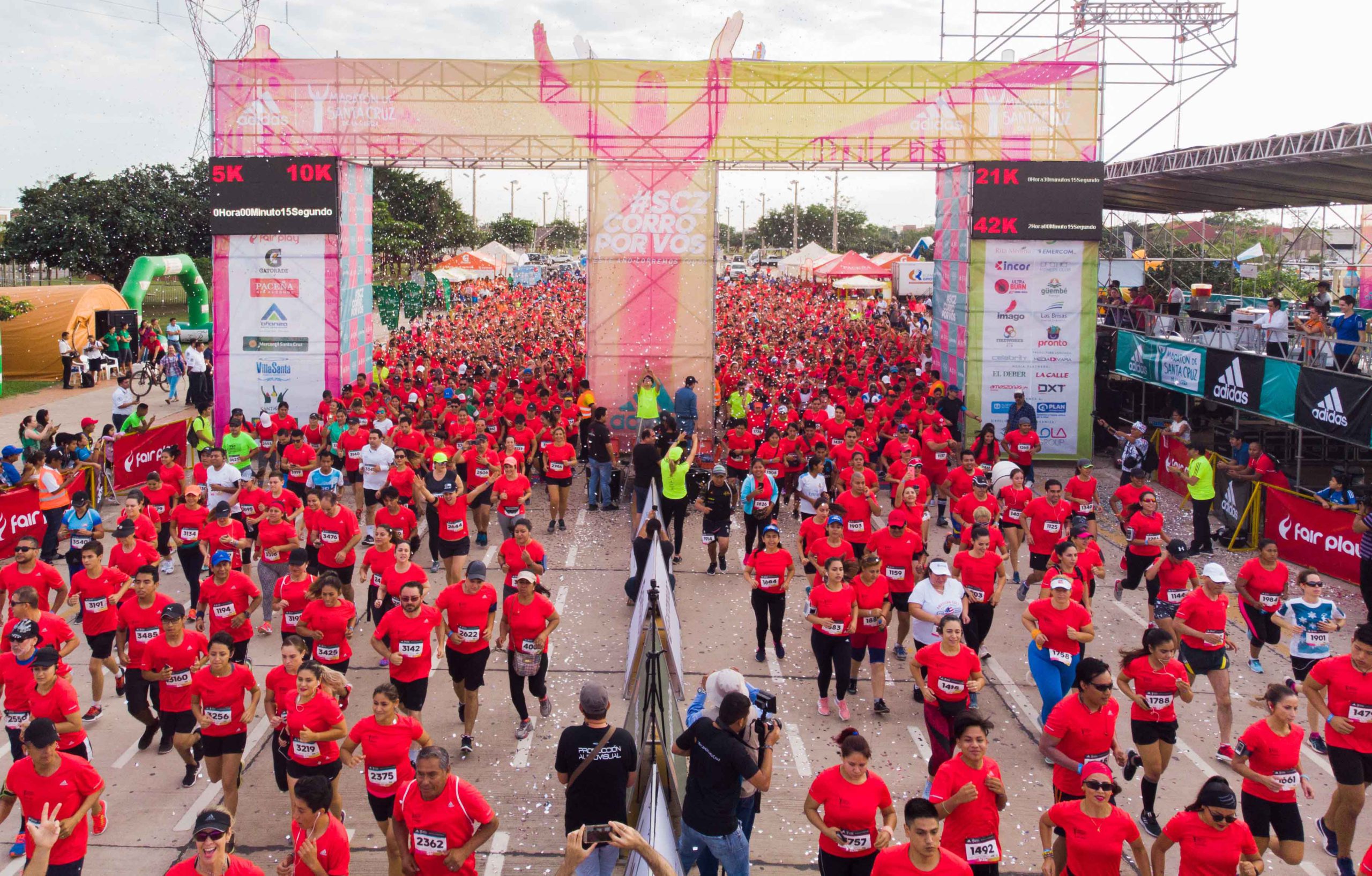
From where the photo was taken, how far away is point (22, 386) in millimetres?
28250

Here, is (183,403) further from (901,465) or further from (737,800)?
(737,800)

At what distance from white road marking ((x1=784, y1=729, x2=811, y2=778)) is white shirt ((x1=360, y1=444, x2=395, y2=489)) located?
248 inches

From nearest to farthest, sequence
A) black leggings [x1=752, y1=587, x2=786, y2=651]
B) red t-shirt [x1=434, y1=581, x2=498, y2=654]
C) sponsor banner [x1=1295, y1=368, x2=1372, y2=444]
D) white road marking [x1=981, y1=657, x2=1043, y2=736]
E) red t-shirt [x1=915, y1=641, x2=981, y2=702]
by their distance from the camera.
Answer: red t-shirt [x1=915, y1=641, x2=981, y2=702] → red t-shirt [x1=434, y1=581, x2=498, y2=654] → white road marking [x1=981, y1=657, x2=1043, y2=736] → black leggings [x1=752, y1=587, x2=786, y2=651] → sponsor banner [x1=1295, y1=368, x2=1372, y2=444]

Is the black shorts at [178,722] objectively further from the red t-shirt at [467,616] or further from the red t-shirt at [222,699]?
the red t-shirt at [467,616]

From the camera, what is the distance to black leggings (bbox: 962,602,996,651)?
9.13m

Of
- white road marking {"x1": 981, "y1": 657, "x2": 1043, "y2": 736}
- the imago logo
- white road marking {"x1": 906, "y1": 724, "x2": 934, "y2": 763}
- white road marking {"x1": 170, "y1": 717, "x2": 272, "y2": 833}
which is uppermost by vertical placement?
the imago logo

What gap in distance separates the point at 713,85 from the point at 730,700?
580 inches

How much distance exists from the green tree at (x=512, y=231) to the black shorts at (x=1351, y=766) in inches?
4099

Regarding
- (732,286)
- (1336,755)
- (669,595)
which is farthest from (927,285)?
(1336,755)

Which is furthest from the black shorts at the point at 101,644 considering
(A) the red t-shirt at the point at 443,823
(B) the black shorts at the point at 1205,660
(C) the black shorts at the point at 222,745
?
(B) the black shorts at the point at 1205,660

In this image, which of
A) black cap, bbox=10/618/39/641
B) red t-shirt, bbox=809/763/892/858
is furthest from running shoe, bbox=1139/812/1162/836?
black cap, bbox=10/618/39/641

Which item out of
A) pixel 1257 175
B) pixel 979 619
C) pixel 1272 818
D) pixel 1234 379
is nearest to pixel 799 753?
pixel 979 619

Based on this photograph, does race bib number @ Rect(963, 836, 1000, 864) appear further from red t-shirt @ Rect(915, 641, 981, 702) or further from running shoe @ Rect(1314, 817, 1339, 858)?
running shoe @ Rect(1314, 817, 1339, 858)

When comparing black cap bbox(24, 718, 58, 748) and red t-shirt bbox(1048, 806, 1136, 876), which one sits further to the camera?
black cap bbox(24, 718, 58, 748)
